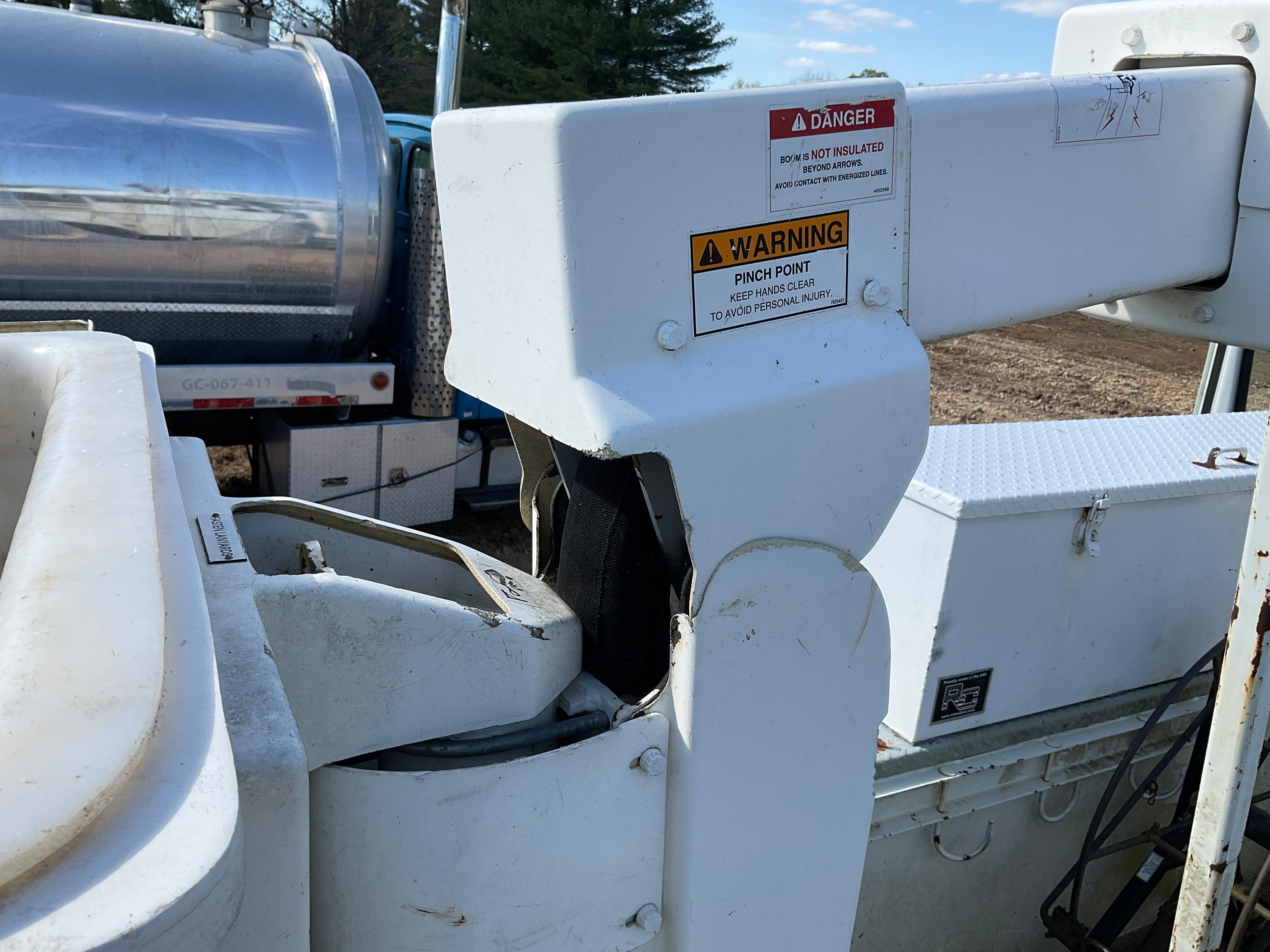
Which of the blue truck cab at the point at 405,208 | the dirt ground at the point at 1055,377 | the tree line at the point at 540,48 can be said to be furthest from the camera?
the tree line at the point at 540,48

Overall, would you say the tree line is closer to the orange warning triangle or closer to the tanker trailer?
the tanker trailer

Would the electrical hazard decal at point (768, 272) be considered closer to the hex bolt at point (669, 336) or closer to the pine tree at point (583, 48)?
the hex bolt at point (669, 336)

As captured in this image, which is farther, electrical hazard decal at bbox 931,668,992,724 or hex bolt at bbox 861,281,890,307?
electrical hazard decal at bbox 931,668,992,724

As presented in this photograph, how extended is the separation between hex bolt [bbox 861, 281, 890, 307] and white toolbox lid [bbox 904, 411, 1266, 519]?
986 mm

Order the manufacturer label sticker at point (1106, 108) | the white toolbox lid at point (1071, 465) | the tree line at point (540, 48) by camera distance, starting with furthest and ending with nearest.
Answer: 1. the tree line at point (540, 48)
2. the white toolbox lid at point (1071, 465)
3. the manufacturer label sticker at point (1106, 108)

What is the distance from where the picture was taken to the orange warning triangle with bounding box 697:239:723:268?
Answer: 118 centimetres

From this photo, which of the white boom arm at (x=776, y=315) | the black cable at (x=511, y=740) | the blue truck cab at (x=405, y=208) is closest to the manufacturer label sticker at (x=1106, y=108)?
the white boom arm at (x=776, y=315)

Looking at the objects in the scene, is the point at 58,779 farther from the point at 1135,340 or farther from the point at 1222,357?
the point at 1135,340

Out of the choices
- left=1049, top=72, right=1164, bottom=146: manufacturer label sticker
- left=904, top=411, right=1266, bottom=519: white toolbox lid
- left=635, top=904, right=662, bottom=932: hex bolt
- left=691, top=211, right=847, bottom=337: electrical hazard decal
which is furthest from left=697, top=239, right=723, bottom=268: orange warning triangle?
left=904, top=411, right=1266, bottom=519: white toolbox lid

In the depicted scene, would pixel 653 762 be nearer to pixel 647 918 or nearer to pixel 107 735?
pixel 647 918

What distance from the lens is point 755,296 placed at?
1.23 metres

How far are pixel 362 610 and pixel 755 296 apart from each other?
58cm

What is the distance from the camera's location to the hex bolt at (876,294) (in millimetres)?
1301

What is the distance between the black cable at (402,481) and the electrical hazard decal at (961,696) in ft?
10.1
